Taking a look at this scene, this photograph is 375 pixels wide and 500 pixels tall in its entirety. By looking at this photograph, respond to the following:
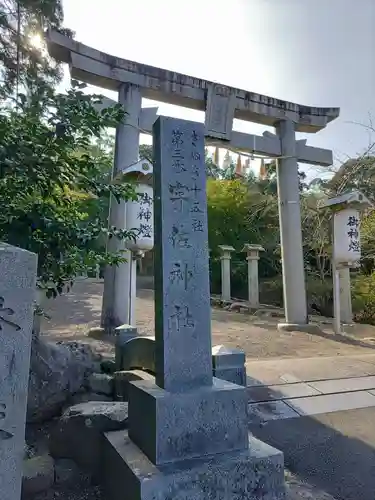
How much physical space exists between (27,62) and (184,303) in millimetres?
8663

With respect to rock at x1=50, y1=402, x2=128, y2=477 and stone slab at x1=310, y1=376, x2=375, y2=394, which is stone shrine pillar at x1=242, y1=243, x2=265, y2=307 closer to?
stone slab at x1=310, y1=376, x2=375, y2=394

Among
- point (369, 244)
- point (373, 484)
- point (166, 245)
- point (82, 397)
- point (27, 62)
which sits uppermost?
point (27, 62)

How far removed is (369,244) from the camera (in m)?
11.3

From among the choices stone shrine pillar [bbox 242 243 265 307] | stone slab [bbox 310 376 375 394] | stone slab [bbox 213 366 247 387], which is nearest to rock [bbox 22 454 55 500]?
stone slab [bbox 213 366 247 387]

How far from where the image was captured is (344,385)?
4352 millimetres

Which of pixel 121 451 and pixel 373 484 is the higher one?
pixel 121 451

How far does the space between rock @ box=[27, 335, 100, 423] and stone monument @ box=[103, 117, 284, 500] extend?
1.28 meters

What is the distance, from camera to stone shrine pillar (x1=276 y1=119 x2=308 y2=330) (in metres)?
8.66

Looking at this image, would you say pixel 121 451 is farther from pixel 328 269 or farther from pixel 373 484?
pixel 328 269

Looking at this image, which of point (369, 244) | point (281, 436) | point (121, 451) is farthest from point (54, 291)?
point (369, 244)

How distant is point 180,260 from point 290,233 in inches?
278

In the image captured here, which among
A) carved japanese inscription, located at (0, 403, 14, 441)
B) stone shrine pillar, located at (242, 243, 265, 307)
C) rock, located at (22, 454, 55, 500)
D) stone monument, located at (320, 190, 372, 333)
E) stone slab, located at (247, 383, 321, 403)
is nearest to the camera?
carved japanese inscription, located at (0, 403, 14, 441)

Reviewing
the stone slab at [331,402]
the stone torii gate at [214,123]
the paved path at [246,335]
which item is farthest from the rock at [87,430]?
the stone torii gate at [214,123]

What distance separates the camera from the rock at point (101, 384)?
3922 millimetres
